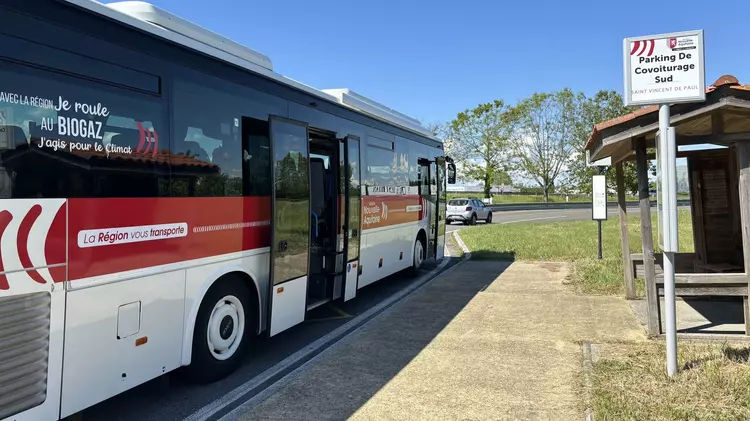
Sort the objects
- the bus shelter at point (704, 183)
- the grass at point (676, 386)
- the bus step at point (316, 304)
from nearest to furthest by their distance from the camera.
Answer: the grass at point (676, 386) < the bus shelter at point (704, 183) < the bus step at point (316, 304)

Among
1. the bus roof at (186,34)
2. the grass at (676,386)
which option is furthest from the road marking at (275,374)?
the bus roof at (186,34)

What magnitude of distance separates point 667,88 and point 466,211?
26.9 metres

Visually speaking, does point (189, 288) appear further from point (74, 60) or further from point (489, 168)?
point (489, 168)

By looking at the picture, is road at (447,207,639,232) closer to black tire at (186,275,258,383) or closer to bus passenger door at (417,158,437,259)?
bus passenger door at (417,158,437,259)

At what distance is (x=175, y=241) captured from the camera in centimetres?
454

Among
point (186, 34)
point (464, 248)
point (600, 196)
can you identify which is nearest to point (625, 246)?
point (600, 196)

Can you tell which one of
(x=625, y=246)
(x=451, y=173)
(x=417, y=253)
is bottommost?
(x=417, y=253)

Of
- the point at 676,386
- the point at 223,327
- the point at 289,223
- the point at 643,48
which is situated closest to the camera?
the point at 676,386

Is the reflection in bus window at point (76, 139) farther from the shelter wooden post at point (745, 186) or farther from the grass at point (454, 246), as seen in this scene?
the grass at point (454, 246)

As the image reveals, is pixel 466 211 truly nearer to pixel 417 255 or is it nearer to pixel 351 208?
pixel 417 255

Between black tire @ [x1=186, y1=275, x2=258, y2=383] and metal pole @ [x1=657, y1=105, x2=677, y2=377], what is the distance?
4.10 meters

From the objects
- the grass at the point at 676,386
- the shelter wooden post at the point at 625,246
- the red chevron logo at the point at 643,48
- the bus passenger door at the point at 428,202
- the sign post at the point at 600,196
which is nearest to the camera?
the grass at the point at 676,386

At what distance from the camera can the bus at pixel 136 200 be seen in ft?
11.1

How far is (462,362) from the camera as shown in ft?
18.5
